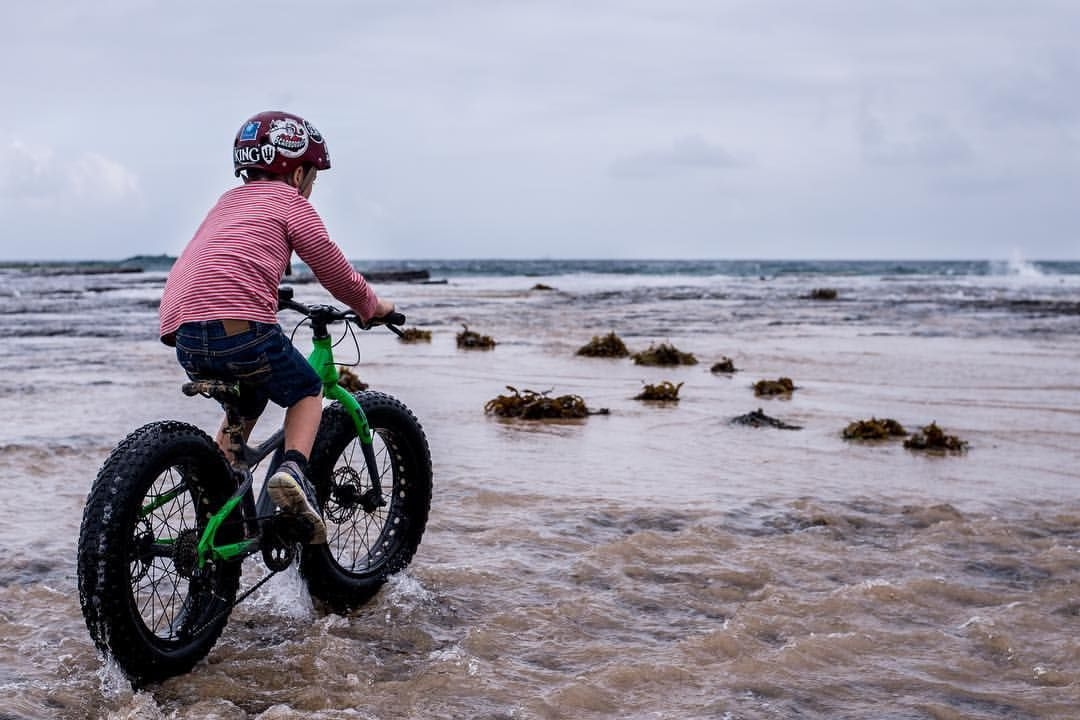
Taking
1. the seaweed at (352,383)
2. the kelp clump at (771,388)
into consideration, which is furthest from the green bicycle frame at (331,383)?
the kelp clump at (771,388)

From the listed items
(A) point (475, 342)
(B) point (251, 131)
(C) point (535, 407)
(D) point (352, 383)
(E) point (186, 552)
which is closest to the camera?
(E) point (186, 552)

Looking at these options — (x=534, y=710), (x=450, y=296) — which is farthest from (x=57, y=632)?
(x=450, y=296)

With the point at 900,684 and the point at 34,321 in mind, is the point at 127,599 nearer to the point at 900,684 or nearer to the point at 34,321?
the point at 900,684

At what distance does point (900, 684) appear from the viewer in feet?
13.6

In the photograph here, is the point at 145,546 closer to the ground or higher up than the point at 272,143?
closer to the ground

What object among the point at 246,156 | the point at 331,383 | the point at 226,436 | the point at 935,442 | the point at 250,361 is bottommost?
the point at 935,442

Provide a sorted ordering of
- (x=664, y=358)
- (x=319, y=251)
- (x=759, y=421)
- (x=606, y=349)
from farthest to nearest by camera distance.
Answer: (x=606, y=349) < (x=664, y=358) < (x=759, y=421) < (x=319, y=251)

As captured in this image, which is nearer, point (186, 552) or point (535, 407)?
point (186, 552)

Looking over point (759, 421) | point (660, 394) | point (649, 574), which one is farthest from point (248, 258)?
point (660, 394)

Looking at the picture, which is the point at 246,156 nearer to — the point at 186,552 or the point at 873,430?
the point at 186,552

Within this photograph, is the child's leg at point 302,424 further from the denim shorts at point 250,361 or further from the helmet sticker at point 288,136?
the helmet sticker at point 288,136

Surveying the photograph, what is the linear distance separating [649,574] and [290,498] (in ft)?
7.18

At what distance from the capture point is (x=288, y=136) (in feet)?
14.8

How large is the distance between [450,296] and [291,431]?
1553 inches
